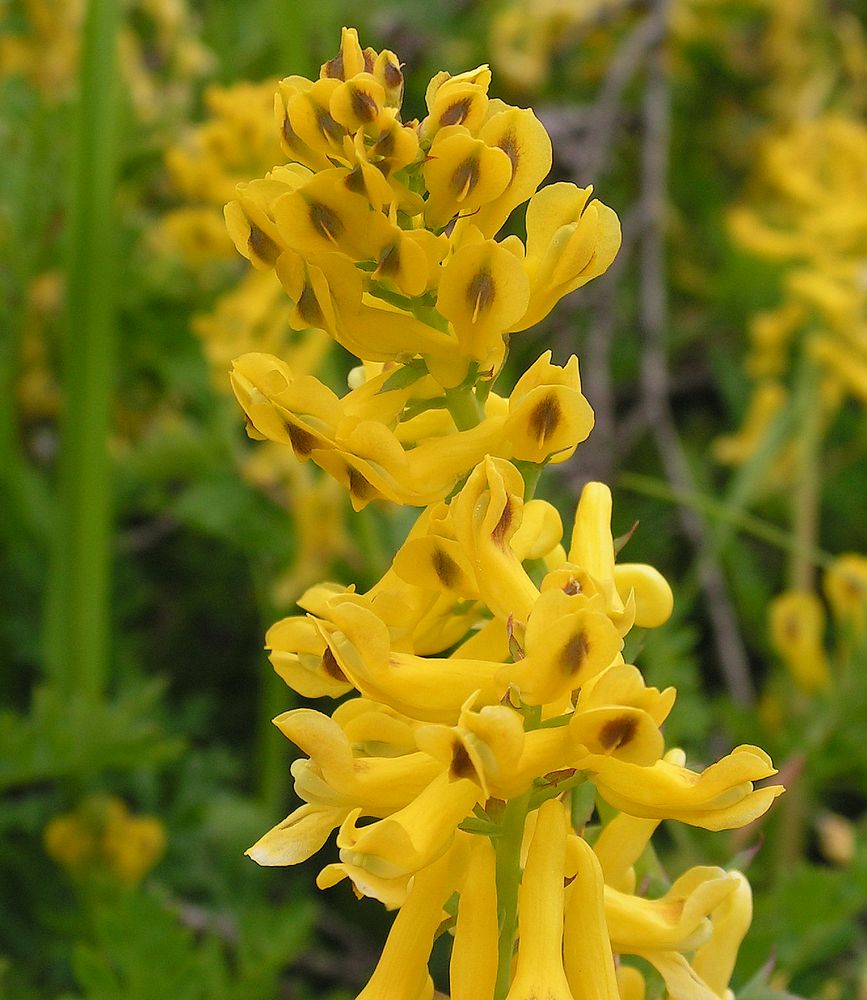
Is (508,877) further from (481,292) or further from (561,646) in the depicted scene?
(481,292)

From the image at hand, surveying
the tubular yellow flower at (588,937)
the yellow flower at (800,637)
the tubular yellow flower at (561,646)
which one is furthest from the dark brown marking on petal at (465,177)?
the yellow flower at (800,637)

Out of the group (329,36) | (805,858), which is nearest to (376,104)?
(805,858)

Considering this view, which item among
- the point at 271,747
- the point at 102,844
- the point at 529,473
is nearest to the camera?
the point at 529,473

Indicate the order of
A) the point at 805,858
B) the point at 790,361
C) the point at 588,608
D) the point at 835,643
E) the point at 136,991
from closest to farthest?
the point at 588,608 → the point at 136,991 → the point at 805,858 → the point at 835,643 → the point at 790,361

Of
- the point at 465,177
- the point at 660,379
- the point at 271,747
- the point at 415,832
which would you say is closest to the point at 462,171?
the point at 465,177

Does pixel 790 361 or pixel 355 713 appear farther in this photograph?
pixel 790 361

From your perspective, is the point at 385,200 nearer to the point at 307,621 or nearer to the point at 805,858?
the point at 307,621
